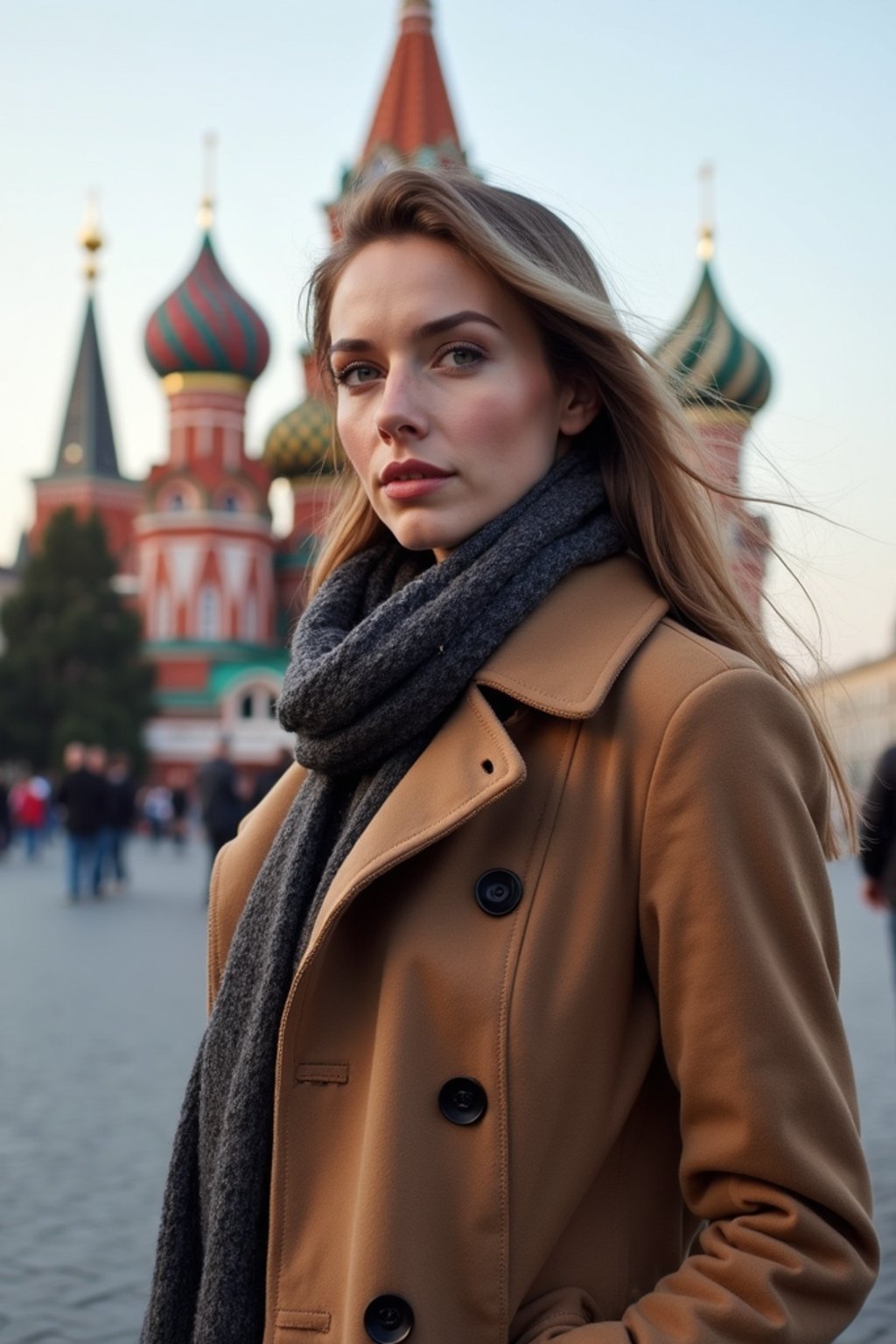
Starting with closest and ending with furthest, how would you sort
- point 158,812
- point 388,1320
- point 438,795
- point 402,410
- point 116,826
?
1. point 388,1320
2. point 438,795
3. point 402,410
4. point 116,826
5. point 158,812

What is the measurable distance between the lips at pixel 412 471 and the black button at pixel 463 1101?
0.65 meters

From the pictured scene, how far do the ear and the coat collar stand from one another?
0.58 feet

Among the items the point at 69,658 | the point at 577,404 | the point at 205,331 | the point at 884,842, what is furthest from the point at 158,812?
the point at 577,404

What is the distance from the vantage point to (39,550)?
4834cm

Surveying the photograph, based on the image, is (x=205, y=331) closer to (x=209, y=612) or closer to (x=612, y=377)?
(x=209, y=612)

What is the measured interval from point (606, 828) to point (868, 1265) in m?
0.47

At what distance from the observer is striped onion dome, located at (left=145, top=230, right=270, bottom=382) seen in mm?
47500

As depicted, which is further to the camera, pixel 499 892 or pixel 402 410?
pixel 402 410

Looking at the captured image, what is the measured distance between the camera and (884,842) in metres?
6.43

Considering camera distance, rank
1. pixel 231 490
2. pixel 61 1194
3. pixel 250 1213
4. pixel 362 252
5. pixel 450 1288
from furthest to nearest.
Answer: pixel 231 490 → pixel 61 1194 → pixel 362 252 → pixel 250 1213 → pixel 450 1288

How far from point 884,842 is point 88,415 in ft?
198

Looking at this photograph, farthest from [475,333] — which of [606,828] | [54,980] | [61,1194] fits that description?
[54,980]

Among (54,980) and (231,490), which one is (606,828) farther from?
(231,490)

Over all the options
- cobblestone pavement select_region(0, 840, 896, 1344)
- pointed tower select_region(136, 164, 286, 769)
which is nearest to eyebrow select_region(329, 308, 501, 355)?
cobblestone pavement select_region(0, 840, 896, 1344)
